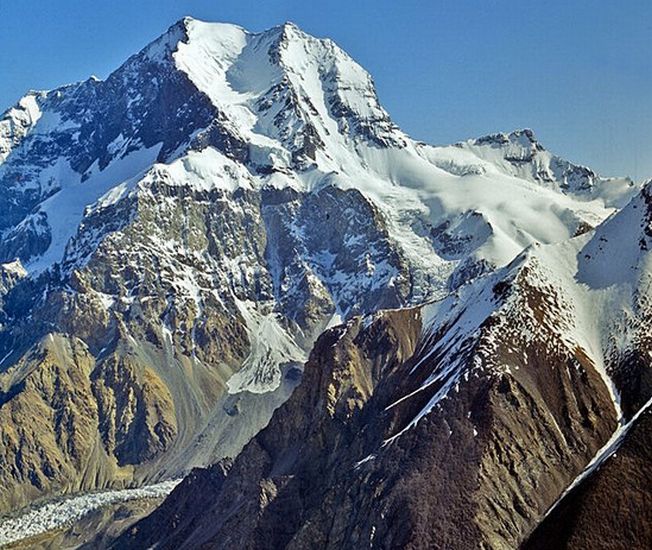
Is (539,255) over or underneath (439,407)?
over

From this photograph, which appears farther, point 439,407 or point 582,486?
point 439,407

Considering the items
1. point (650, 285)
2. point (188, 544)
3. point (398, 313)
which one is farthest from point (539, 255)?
point (188, 544)

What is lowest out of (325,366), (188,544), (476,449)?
(476,449)

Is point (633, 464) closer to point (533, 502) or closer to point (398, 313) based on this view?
point (533, 502)

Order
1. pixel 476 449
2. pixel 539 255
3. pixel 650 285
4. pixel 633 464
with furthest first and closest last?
pixel 539 255, pixel 650 285, pixel 476 449, pixel 633 464

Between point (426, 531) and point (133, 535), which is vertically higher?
point (133, 535)

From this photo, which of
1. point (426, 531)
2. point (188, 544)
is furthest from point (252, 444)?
point (426, 531)

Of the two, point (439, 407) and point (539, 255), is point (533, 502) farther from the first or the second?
point (539, 255)

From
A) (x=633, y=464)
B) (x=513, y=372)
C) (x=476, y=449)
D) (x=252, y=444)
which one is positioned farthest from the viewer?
(x=252, y=444)

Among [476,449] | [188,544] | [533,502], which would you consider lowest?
[533,502]
